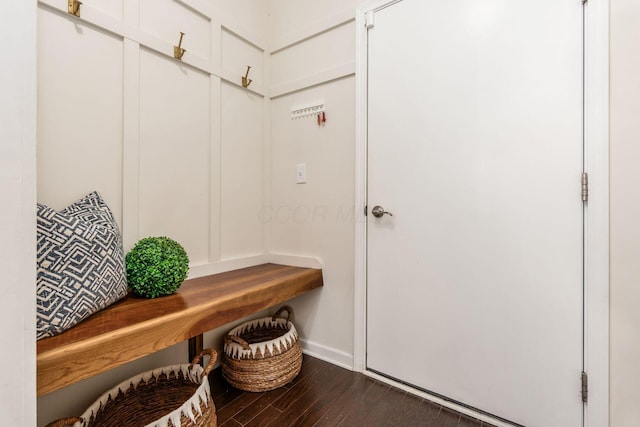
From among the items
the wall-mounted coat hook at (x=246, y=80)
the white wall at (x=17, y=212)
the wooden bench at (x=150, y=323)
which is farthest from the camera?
the wall-mounted coat hook at (x=246, y=80)

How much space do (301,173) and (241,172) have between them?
0.40 m

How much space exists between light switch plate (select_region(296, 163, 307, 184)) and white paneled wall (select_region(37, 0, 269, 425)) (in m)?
0.28

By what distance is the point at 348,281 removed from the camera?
1.83 meters

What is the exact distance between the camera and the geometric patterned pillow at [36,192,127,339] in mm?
911

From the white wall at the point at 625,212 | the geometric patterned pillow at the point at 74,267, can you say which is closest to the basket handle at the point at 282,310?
the geometric patterned pillow at the point at 74,267

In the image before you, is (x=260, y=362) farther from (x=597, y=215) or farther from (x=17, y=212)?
(x=597, y=215)

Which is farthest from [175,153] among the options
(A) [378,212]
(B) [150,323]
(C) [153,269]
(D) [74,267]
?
(A) [378,212]

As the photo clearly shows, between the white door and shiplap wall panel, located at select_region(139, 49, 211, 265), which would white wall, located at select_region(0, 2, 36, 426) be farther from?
the white door

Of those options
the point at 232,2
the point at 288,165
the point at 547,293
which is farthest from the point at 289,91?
the point at 547,293

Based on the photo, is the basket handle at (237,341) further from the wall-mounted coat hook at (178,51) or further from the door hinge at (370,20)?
the door hinge at (370,20)

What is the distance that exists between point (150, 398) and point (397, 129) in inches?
71.5

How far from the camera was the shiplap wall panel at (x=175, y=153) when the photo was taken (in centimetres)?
146

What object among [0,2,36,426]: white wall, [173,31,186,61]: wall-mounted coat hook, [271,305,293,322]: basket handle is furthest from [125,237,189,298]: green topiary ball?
[173,31,186,61]: wall-mounted coat hook

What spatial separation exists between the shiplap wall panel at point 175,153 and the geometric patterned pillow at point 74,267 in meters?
0.30
